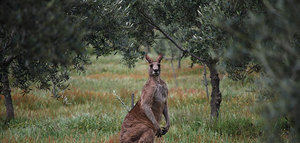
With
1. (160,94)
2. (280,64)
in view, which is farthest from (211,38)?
(280,64)

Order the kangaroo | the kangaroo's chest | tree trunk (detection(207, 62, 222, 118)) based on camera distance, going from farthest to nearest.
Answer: tree trunk (detection(207, 62, 222, 118))
the kangaroo's chest
the kangaroo

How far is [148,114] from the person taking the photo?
16.3 feet

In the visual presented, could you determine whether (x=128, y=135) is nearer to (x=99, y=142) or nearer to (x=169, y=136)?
(x=99, y=142)

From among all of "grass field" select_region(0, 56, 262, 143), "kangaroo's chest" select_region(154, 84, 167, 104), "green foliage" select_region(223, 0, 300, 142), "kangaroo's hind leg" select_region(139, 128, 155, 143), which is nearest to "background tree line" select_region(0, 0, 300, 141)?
"green foliage" select_region(223, 0, 300, 142)

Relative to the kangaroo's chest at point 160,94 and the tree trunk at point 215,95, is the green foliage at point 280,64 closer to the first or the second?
the kangaroo's chest at point 160,94

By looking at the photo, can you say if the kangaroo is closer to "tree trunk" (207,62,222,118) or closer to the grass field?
the grass field

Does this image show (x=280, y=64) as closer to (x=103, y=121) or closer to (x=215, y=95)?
(x=215, y=95)

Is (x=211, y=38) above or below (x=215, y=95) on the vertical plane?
above

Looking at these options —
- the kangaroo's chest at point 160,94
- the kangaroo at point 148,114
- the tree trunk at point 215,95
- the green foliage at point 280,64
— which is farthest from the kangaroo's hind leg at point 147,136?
the tree trunk at point 215,95

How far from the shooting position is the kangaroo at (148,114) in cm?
494

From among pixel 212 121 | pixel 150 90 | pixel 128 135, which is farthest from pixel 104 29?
pixel 212 121

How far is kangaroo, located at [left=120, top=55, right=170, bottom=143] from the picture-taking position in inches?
195

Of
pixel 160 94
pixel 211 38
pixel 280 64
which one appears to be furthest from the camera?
pixel 211 38

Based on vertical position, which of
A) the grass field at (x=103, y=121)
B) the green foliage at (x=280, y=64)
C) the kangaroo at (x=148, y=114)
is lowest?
the grass field at (x=103, y=121)
